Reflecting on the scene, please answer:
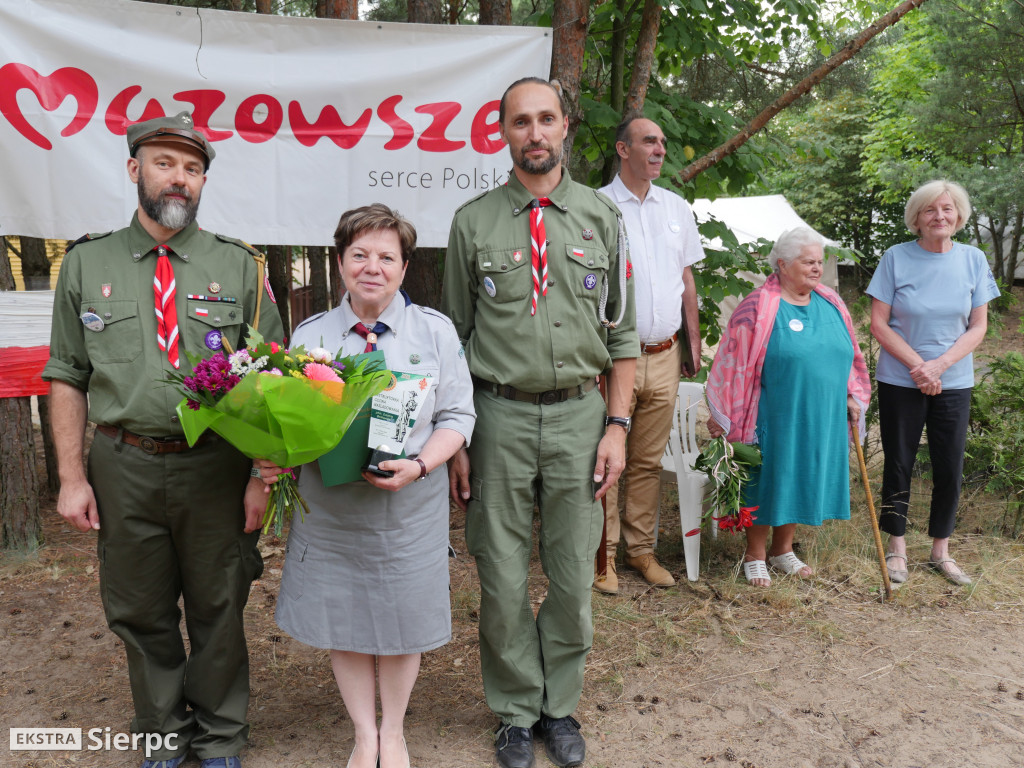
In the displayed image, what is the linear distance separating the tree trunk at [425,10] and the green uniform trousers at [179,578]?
128 inches

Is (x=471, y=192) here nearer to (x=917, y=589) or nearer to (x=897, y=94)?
(x=917, y=589)

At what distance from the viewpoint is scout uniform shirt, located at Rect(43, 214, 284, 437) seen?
8.23 feet

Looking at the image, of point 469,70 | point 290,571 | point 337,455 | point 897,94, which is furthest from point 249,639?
point 897,94

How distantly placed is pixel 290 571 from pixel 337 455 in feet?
1.59

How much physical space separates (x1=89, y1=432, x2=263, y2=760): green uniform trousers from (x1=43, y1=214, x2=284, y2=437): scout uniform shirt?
148mm

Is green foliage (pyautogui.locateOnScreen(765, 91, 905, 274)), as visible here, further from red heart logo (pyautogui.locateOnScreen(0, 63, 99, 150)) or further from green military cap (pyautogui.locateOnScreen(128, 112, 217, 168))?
green military cap (pyautogui.locateOnScreen(128, 112, 217, 168))

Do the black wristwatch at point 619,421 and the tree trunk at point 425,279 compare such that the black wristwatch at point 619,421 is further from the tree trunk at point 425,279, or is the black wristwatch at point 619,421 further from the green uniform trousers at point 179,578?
the tree trunk at point 425,279

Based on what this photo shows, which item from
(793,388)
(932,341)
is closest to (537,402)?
(793,388)

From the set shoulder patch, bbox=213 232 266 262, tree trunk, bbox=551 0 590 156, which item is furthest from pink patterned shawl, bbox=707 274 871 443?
shoulder patch, bbox=213 232 266 262

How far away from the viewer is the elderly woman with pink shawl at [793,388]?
413 cm

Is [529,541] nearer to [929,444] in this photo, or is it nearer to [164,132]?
[164,132]

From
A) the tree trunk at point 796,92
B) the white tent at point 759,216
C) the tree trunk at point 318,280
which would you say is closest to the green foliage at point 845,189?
the white tent at point 759,216

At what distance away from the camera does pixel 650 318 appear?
13.2 ft

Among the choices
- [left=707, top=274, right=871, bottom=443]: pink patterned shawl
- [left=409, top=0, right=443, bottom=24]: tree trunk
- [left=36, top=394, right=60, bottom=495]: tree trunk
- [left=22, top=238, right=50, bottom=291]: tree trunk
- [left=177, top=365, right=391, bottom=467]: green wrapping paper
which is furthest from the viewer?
[left=22, top=238, right=50, bottom=291]: tree trunk
